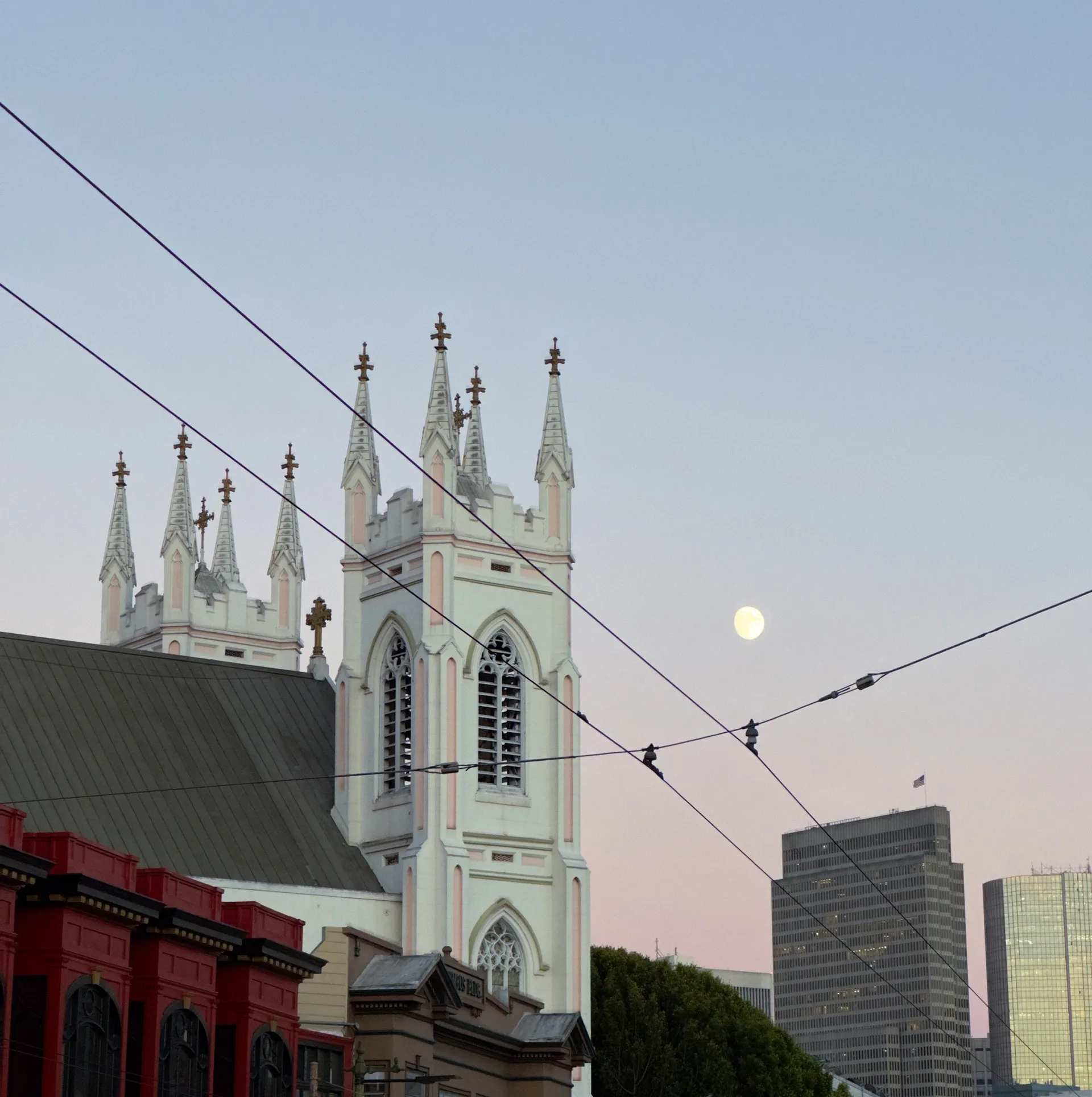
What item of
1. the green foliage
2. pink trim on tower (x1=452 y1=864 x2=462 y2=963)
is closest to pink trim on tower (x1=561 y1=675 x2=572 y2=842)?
pink trim on tower (x1=452 y1=864 x2=462 y2=963)

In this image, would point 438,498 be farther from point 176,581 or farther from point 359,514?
point 176,581

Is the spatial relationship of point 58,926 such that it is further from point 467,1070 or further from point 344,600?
point 344,600

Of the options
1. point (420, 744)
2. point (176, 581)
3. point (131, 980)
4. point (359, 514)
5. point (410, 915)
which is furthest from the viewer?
point (176, 581)

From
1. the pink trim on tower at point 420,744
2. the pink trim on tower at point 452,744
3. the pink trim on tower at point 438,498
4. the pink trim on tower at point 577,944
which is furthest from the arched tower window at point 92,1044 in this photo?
the pink trim on tower at point 438,498

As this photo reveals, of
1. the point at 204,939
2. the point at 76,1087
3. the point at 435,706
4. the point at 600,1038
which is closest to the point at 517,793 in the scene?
the point at 435,706

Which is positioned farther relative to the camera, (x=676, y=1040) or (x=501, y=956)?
(x=676, y=1040)

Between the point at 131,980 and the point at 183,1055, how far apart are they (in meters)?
1.71

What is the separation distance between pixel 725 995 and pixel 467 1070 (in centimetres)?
2929

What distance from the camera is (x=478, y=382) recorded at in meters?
64.3

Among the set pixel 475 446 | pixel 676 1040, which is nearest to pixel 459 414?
pixel 475 446

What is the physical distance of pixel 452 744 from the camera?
58.8m

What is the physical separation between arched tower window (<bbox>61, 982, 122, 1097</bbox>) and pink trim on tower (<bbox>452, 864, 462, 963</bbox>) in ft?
73.2

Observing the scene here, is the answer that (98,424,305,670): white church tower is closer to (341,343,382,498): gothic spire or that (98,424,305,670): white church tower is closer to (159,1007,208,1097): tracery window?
(341,343,382,498): gothic spire

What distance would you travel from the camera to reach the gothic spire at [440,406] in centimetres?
6153
